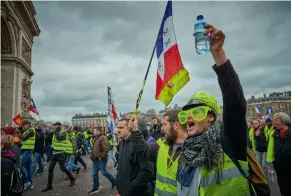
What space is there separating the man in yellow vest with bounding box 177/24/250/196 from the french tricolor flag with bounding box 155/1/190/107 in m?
2.07

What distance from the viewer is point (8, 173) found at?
4.22 meters

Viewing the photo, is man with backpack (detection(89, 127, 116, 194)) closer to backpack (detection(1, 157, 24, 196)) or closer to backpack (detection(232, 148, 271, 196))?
backpack (detection(1, 157, 24, 196))

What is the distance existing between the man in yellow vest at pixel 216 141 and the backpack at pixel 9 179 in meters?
3.12

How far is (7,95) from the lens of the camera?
19062 millimetres

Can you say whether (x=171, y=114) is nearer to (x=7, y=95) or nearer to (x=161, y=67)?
(x=161, y=67)

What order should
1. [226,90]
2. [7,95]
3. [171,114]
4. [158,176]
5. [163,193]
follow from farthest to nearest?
[7,95] → [171,114] → [158,176] → [163,193] → [226,90]

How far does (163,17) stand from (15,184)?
363 cm

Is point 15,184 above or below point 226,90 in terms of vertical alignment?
below

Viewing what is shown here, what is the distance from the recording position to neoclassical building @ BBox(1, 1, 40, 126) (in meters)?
18.5

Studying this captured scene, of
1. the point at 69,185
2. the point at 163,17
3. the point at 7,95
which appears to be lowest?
the point at 69,185

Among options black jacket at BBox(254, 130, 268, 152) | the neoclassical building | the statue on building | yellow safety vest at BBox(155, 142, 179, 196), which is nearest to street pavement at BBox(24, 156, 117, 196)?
black jacket at BBox(254, 130, 268, 152)

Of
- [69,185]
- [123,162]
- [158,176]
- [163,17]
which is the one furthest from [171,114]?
[69,185]

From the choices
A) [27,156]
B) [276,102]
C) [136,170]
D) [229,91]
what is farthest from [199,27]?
[276,102]

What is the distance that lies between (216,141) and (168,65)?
272cm
